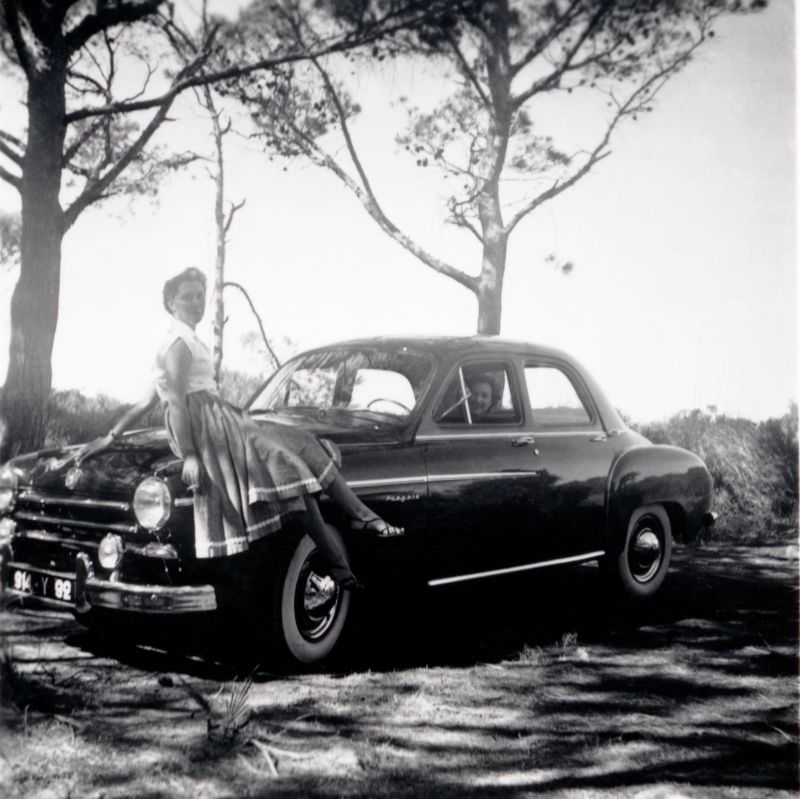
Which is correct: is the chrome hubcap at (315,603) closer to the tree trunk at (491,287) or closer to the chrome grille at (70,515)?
the chrome grille at (70,515)

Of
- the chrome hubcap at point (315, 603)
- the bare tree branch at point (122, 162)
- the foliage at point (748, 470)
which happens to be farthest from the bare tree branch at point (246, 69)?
the foliage at point (748, 470)

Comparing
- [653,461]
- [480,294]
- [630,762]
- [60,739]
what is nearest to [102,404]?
[60,739]

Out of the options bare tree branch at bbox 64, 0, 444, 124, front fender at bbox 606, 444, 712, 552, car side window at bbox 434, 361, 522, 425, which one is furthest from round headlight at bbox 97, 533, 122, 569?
front fender at bbox 606, 444, 712, 552

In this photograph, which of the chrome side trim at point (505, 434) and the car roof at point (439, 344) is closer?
Result: the chrome side trim at point (505, 434)

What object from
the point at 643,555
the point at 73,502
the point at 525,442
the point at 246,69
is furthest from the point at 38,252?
the point at 643,555

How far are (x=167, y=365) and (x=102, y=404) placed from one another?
98cm

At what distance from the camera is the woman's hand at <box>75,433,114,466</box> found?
3.57 metres

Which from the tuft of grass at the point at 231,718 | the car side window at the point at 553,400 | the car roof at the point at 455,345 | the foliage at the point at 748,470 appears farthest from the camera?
the foliage at the point at 748,470

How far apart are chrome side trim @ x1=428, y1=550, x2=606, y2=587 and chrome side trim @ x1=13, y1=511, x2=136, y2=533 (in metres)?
1.41

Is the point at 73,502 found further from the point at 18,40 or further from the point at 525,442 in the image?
the point at 525,442

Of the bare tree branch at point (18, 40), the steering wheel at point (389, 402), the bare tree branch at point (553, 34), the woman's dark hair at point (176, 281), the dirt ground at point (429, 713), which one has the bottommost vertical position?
the dirt ground at point (429, 713)

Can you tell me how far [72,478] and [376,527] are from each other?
126 cm

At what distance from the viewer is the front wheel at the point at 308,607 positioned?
343cm

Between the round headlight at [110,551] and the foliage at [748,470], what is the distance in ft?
16.0
